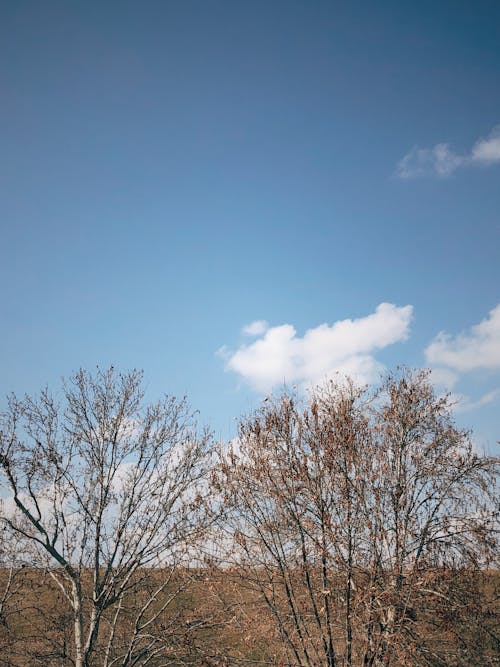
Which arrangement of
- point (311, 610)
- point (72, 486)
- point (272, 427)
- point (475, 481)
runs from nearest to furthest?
point (311, 610) → point (272, 427) → point (72, 486) → point (475, 481)

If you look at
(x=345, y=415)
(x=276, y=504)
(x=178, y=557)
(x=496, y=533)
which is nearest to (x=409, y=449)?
(x=496, y=533)

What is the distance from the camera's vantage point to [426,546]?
45.9 ft

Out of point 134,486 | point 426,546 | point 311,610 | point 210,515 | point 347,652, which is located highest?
point 134,486

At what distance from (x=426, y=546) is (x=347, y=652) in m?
4.69

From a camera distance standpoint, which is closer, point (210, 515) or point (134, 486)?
point (210, 515)

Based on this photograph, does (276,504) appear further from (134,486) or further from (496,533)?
(496,533)

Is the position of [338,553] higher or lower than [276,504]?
lower

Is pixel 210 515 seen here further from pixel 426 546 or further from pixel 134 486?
pixel 426 546

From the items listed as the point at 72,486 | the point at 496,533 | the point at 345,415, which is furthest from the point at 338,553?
the point at 72,486

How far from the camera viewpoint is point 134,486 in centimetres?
1406

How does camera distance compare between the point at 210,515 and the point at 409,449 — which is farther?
the point at 409,449

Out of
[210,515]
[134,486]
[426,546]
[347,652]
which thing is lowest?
[347,652]

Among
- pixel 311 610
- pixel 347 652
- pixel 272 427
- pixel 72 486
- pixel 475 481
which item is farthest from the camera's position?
pixel 475 481

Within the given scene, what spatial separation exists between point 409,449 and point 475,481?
7.21ft
